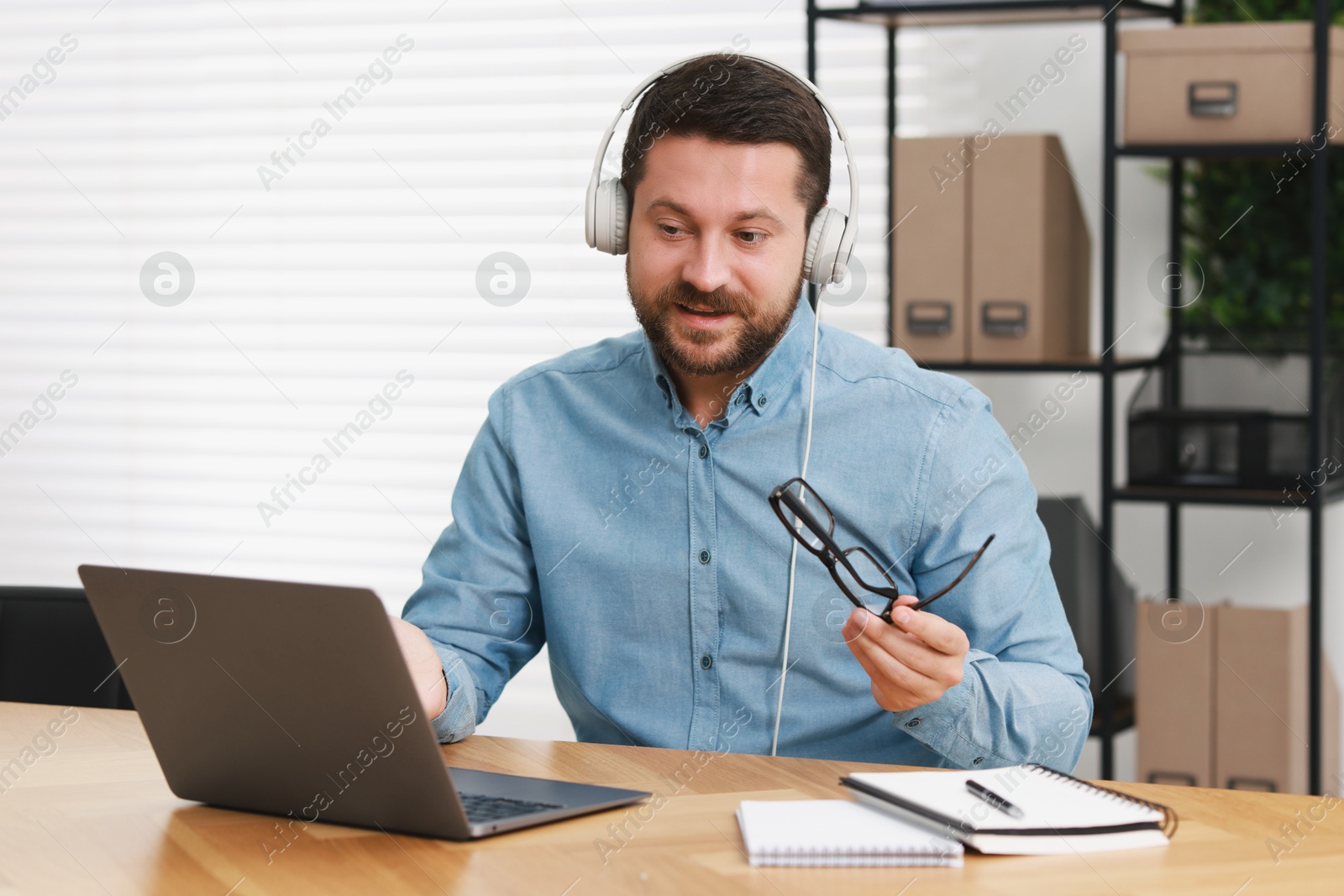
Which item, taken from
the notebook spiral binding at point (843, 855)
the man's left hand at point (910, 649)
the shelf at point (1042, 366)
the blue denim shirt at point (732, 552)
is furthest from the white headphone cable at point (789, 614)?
the shelf at point (1042, 366)

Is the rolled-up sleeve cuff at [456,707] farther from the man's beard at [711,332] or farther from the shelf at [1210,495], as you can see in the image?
Answer: the shelf at [1210,495]

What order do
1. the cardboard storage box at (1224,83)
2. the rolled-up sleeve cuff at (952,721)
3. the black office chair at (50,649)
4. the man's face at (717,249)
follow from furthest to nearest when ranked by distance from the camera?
the cardboard storage box at (1224,83) → the black office chair at (50,649) → the man's face at (717,249) → the rolled-up sleeve cuff at (952,721)

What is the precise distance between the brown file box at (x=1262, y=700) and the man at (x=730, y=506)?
988 mm

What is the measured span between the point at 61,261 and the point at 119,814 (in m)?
2.31

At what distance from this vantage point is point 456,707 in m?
1.25

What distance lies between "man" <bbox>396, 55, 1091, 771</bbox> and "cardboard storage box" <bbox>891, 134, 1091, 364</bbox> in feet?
2.67

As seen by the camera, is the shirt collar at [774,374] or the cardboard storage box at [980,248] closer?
the shirt collar at [774,374]

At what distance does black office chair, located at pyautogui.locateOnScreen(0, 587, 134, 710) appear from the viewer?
1.48 meters

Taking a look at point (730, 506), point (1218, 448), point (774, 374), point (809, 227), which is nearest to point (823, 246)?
point (809, 227)

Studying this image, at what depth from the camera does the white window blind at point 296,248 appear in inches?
105

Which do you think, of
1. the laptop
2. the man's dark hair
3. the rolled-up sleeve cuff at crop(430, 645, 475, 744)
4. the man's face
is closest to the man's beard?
the man's face

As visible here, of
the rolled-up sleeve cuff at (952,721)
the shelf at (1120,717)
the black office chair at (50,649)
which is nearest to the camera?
the rolled-up sleeve cuff at (952,721)

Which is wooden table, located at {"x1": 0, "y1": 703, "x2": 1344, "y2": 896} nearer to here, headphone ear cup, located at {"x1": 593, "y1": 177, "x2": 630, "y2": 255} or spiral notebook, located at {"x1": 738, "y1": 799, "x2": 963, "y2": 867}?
spiral notebook, located at {"x1": 738, "y1": 799, "x2": 963, "y2": 867}

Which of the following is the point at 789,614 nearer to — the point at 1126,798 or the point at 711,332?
the point at 711,332
